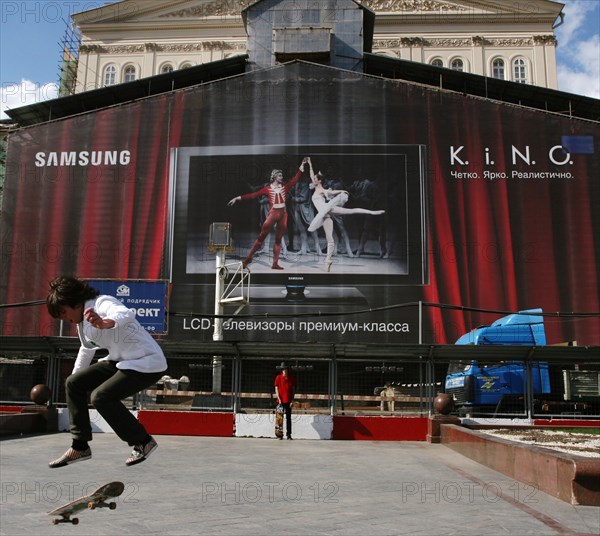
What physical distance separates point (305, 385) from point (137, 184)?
1576 centimetres

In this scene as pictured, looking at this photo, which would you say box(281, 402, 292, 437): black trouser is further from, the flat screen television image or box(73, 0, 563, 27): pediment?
box(73, 0, 563, 27): pediment

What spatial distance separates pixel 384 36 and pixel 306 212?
37.9 meters

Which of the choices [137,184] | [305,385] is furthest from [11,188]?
[305,385]

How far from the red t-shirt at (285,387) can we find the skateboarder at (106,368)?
33.3 feet

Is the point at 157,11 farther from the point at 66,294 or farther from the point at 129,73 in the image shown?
the point at 66,294

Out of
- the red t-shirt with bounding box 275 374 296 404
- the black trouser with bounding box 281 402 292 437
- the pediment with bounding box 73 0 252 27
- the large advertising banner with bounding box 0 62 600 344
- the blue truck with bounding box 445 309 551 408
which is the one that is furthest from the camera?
the pediment with bounding box 73 0 252 27

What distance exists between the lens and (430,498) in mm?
8008

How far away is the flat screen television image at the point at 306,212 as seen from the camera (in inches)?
1101

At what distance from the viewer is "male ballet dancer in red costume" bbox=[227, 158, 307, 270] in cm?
2852

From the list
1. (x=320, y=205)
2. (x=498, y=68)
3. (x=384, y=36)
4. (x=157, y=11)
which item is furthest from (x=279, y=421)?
(x=157, y=11)

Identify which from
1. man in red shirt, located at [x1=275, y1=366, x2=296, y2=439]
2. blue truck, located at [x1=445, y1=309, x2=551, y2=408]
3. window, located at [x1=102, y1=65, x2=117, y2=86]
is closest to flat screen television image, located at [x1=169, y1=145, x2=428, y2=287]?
blue truck, located at [x1=445, y1=309, x2=551, y2=408]

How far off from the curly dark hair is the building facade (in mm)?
58533

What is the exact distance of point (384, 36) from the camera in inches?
2403

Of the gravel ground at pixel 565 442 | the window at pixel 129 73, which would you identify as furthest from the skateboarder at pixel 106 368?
the window at pixel 129 73
